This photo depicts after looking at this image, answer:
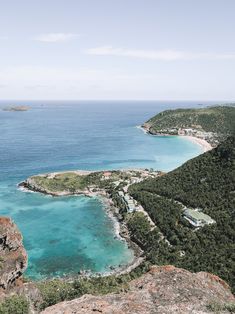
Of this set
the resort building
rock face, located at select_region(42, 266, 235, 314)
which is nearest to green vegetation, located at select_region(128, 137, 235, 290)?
the resort building

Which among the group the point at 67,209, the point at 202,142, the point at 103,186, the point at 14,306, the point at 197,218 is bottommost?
the point at 67,209

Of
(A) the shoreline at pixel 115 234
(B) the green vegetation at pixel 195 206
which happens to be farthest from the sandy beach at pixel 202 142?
(A) the shoreline at pixel 115 234

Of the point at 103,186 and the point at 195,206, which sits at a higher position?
the point at 195,206

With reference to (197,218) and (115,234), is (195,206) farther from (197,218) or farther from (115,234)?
(115,234)

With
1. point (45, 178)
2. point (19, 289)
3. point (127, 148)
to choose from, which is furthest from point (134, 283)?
point (127, 148)

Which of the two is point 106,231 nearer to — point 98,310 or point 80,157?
point 98,310

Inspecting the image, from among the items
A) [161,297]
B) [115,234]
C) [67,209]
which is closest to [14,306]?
[161,297]
